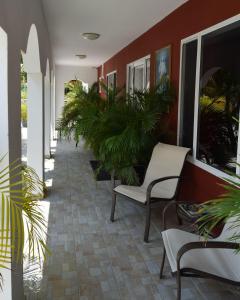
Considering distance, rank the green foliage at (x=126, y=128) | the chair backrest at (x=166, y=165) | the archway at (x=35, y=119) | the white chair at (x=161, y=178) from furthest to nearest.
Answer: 1. the archway at (x=35, y=119)
2. the green foliage at (x=126, y=128)
3. the chair backrest at (x=166, y=165)
4. the white chair at (x=161, y=178)

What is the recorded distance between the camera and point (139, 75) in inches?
256

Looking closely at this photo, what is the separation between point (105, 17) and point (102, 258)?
10.9ft

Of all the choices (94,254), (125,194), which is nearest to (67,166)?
(125,194)

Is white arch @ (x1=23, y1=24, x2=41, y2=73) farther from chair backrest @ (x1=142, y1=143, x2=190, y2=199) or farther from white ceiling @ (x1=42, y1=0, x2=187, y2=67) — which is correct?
chair backrest @ (x1=142, y1=143, x2=190, y2=199)

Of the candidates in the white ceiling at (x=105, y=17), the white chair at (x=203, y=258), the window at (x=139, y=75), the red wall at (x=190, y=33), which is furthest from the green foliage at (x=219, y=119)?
the window at (x=139, y=75)

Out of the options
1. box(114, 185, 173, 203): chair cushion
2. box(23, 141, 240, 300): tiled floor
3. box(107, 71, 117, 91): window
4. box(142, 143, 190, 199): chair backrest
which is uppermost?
box(107, 71, 117, 91): window

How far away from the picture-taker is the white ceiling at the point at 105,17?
13.2ft

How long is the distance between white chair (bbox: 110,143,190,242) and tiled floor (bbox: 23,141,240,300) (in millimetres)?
244

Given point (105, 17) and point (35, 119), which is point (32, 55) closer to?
point (35, 119)

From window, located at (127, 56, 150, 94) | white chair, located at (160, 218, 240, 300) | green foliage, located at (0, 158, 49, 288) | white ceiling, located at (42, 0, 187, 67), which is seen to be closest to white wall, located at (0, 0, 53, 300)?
green foliage, located at (0, 158, 49, 288)

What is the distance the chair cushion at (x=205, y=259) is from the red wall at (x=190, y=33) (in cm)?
98

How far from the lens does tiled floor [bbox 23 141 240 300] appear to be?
2.46 metres

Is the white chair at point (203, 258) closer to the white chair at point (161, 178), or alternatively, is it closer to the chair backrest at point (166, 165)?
the white chair at point (161, 178)

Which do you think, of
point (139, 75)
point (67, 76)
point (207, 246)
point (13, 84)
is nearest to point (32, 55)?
point (13, 84)
